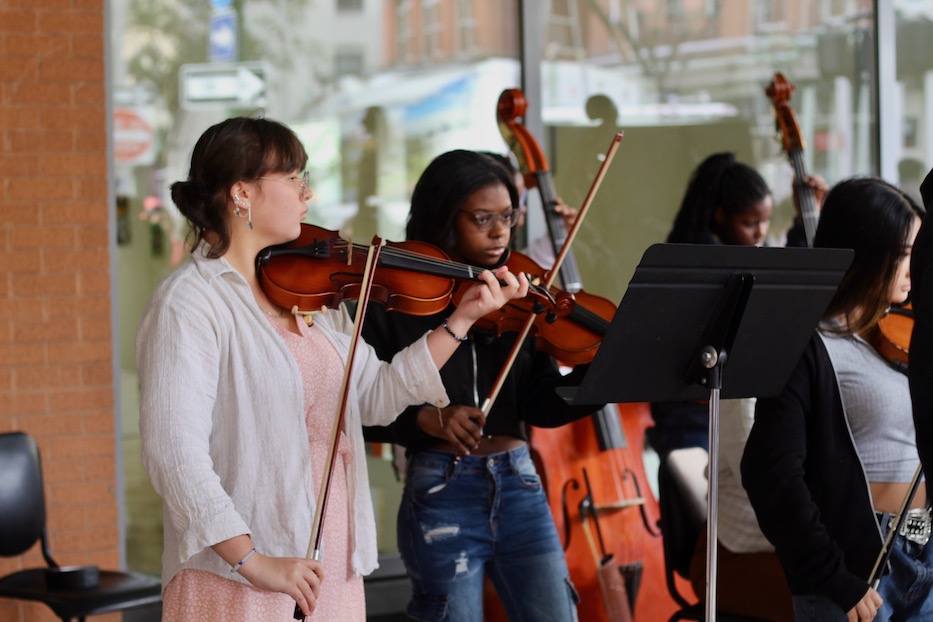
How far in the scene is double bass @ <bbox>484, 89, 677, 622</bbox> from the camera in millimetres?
2953

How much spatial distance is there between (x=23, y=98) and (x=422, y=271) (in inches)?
74.0

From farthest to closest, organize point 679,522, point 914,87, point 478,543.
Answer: point 914,87 < point 679,522 < point 478,543

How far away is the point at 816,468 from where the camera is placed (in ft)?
7.42

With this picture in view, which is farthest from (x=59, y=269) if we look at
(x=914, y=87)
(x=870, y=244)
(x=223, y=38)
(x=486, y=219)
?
(x=914, y=87)

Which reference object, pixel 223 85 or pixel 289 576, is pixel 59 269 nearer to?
pixel 223 85

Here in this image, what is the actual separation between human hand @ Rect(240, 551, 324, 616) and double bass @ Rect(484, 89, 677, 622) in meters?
1.22

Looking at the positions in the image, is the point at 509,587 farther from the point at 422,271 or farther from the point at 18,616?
the point at 18,616

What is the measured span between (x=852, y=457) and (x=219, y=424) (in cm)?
117

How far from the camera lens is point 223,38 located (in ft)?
13.4

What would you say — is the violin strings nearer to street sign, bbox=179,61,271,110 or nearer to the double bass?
the double bass

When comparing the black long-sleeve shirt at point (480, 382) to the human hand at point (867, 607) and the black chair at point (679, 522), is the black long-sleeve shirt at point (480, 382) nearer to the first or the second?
the black chair at point (679, 522)

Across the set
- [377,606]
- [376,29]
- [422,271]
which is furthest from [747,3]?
[422,271]

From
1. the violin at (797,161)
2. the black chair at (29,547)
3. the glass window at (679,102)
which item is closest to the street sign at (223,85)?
the glass window at (679,102)

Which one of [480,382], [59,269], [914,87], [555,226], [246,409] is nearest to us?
[246,409]
